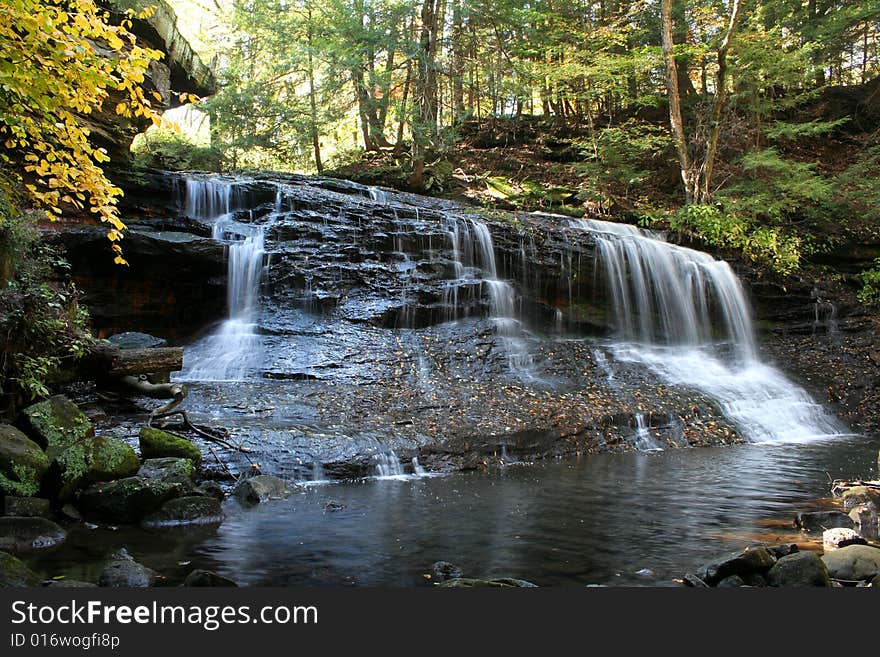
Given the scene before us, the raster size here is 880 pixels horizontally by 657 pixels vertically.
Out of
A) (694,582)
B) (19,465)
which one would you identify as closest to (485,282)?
(19,465)

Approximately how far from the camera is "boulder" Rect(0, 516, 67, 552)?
472 cm

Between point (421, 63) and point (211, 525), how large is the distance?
53.0 ft

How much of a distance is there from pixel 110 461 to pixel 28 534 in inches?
47.4

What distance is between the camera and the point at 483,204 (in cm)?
1934

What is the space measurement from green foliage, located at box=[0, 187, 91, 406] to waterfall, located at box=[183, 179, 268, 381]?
→ 9.29 feet

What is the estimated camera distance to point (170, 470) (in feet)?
20.6

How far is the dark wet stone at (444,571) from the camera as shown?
425 centimetres

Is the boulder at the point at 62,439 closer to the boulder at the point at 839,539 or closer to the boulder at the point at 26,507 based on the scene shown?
the boulder at the point at 26,507

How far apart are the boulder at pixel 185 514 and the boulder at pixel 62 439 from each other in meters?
0.84

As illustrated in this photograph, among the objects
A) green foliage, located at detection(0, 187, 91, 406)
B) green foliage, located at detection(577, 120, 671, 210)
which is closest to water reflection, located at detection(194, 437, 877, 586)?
green foliage, located at detection(0, 187, 91, 406)

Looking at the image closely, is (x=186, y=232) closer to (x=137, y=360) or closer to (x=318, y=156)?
(x=137, y=360)

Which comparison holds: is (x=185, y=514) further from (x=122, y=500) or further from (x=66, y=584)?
(x=66, y=584)

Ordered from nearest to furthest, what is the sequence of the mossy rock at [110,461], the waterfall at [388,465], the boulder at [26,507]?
the boulder at [26,507] → the mossy rock at [110,461] → the waterfall at [388,465]

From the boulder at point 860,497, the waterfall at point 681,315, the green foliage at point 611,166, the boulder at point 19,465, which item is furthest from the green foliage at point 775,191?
the boulder at point 19,465
